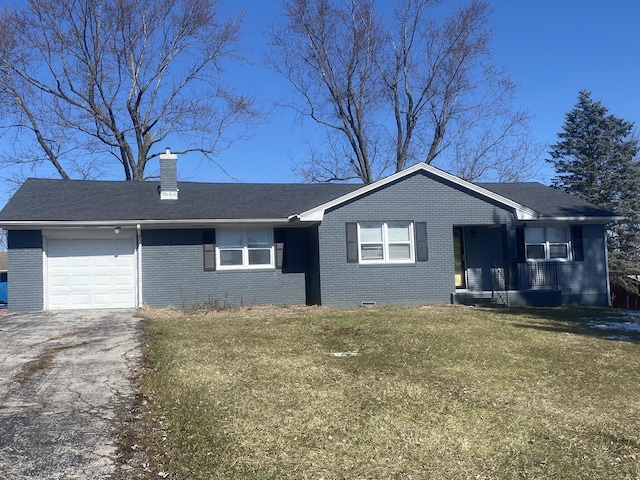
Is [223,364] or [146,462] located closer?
[146,462]

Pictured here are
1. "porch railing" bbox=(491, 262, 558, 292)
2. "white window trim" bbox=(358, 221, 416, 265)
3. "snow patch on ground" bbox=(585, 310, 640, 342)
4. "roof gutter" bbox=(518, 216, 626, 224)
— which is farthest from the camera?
"porch railing" bbox=(491, 262, 558, 292)

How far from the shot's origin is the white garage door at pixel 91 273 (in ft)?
48.1

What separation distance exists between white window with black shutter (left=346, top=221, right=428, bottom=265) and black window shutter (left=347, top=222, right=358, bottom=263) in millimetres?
40

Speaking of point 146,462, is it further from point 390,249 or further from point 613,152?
point 613,152

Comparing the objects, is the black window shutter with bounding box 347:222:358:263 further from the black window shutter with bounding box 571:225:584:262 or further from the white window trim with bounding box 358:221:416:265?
the black window shutter with bounding box 571:225:584:262

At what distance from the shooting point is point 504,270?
53.2 ft

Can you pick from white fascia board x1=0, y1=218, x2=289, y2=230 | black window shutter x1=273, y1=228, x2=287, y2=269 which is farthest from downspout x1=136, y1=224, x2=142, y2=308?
black window shutter x1=273, y1=228, x2=287, y2=269

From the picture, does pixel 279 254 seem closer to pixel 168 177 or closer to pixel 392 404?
pixel 168 177

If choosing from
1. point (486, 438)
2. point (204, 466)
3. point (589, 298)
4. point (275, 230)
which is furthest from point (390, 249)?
point (204, 466)

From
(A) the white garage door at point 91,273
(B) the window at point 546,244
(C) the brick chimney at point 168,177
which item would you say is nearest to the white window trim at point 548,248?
(B) the window at point 546,244

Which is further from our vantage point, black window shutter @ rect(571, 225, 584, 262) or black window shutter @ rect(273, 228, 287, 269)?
black window shutter @ rect(571, 225, 584, 262)

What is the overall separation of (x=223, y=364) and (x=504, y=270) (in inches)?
433

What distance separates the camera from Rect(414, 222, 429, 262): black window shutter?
15.4 metres

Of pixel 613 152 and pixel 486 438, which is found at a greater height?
pixel 613 152
